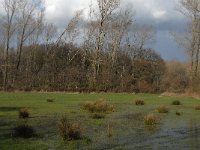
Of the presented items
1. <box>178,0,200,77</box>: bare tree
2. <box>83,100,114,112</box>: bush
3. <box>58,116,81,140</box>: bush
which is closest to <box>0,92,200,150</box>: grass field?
<box>58,116,81,140</box>: bush

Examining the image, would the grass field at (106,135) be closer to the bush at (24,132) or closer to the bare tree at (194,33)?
the bush at (24,132)

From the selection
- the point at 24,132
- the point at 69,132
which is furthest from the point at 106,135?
the point at 24,132

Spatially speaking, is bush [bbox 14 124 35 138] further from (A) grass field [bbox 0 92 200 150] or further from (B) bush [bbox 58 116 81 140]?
(B) bush [bbox 58 116 81 140]

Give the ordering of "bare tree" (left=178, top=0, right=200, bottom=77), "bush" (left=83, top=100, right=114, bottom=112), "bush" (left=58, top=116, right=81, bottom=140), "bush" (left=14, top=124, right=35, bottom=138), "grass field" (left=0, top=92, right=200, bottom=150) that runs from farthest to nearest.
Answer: "bare tree" (left=178, top=0, right=200, bottom=77) → "bush" (left=83, top=100, right=114, bottom=112) → "bush" (left=14, top=124, right=35, bottom=138) → "bush" (left=58, top=116, right=81, bottom=140) → "grass field" (left=0, top=92, right=200, bottom=150)

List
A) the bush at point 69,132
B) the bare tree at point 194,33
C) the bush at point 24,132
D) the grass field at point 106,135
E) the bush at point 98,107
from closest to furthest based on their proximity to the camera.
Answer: the grass field at point 106,135 < the bush at point 69,132 < the bush at point 24,132 < the bush at point 98,107 < the bare tree at point 194,33

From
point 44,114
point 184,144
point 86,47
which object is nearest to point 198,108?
point 44,114

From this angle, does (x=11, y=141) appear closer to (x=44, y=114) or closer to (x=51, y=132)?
(x=51, y=132)

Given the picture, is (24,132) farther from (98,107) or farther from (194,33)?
(194,33)

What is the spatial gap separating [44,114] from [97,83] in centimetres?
4056

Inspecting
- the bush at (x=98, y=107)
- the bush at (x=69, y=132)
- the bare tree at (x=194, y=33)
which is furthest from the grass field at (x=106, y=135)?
the bare tree at (x=194, y=33)

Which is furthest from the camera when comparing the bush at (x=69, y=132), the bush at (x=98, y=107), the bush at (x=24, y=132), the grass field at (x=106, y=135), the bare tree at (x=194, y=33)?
the bare tree at (x=194, y=33)

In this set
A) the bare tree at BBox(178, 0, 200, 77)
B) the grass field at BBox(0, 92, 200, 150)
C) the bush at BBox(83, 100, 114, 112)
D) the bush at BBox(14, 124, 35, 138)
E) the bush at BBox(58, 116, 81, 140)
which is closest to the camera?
the grass field at BBox(0, 92, 200, 150)

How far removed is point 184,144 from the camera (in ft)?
51.4

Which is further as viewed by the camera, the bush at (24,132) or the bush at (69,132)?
the bush at (24,132)
